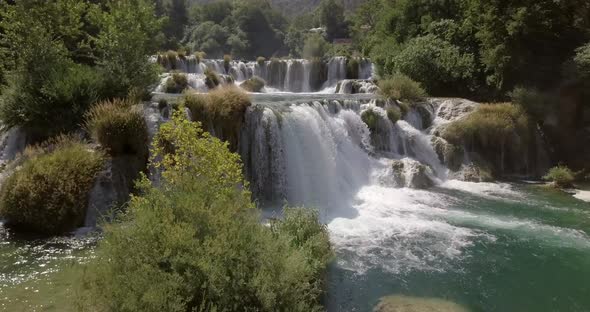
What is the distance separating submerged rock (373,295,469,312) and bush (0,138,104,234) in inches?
245

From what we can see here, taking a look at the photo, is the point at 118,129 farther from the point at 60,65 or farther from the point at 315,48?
the point at 315,48

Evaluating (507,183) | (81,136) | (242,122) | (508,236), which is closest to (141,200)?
→ (81,136)

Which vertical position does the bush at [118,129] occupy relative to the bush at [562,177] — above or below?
above

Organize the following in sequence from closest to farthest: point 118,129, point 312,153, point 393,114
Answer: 1. point 118,129
2. point 312,153
3. point 393,114

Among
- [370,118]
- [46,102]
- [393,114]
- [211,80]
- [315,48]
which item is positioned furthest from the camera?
[315,48]

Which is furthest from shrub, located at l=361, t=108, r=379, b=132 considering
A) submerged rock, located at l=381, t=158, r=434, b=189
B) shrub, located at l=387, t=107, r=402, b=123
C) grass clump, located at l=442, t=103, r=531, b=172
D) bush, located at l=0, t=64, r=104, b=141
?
bush, located at l=0, t=64, r=104, b=141

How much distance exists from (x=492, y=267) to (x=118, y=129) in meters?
8.30

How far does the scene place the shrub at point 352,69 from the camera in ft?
91.0

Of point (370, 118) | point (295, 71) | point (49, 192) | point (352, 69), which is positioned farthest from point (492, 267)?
point (295, 71)

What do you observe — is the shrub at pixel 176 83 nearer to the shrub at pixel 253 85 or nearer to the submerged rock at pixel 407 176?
the shrub at pixel 253 85

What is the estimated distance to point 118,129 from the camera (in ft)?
32.2

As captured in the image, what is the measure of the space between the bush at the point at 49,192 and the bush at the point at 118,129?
2.27 ft

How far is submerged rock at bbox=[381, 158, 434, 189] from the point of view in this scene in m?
14.4

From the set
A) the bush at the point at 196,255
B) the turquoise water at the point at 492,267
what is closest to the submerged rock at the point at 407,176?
the turquoise water at the point at 492,267
